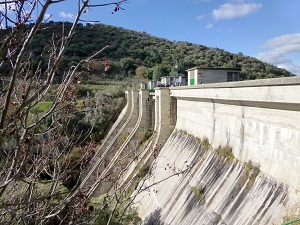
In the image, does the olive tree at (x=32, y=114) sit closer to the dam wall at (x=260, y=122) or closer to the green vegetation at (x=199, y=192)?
the dam wall at (x=260, y=122)

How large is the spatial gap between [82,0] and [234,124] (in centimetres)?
831

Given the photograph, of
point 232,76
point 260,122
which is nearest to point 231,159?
point 260,122

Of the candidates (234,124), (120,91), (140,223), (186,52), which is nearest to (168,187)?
(140,223)

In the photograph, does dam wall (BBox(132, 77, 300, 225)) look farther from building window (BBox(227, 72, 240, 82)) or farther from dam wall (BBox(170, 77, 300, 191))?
building window (BBox(227, 72, 240, 82))

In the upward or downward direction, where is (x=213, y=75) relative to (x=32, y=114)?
upward

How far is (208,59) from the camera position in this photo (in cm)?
4931

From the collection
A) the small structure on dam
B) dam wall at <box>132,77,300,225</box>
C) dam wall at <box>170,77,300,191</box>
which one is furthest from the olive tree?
the small structure on dam

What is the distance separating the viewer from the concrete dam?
6383mm

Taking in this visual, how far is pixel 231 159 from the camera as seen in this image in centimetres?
940

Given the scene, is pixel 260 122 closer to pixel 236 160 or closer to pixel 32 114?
pixel 236 160

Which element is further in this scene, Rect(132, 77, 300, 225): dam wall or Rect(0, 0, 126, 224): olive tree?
Rect(132, 77, 300, 225): dam wall

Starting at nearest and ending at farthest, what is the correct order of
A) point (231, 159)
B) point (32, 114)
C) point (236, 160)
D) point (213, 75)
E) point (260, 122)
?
point (32, 114), point (260, 122), point (236, 160), point (231, 159), point (213, 75)

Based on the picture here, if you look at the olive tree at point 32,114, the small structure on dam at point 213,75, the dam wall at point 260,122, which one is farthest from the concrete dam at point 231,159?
the small structure on dam at point 213,75

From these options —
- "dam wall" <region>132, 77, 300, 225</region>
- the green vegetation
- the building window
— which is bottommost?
the green vegetation
